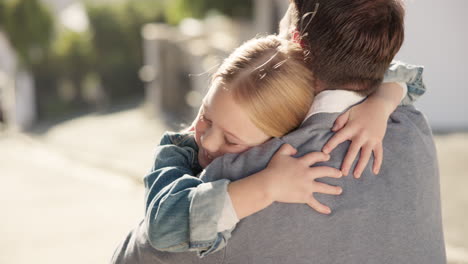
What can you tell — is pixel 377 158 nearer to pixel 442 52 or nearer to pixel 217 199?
pixel 217 199

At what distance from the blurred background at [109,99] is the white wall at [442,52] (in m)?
0.01

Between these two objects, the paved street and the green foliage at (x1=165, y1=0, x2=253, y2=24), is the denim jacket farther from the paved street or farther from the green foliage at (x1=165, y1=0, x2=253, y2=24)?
the green foliage at (x1=165, y1=0, x2=253, y2=24)

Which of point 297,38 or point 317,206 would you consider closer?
point 317,206

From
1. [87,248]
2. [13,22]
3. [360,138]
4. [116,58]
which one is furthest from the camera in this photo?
[116,58]

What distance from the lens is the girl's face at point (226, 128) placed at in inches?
54.7

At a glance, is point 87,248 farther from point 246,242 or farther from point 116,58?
point 116,58

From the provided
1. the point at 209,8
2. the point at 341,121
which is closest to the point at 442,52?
the point at 341,121

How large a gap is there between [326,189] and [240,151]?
228 millimetres

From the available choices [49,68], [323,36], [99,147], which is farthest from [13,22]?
[323,36]

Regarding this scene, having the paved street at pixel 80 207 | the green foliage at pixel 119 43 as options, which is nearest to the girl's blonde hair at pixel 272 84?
the paved street at pixel 80 207

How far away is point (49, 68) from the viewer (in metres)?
23.4

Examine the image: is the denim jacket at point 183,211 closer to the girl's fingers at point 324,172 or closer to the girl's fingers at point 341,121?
the girl's fingers at point 324,172

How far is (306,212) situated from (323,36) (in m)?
0.39

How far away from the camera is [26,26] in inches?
878
